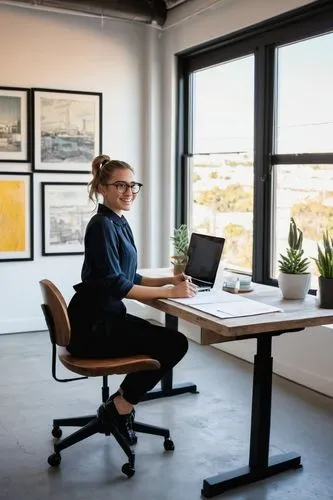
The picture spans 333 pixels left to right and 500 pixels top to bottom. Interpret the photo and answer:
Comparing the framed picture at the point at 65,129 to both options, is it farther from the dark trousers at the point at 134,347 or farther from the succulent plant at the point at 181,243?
the dark trousers at the point at 134,347

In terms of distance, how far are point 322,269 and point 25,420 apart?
5.85 ft

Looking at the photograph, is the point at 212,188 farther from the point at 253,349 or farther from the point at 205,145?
the point at 253,349

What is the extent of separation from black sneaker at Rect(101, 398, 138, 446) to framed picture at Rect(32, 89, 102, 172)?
2.87 meters

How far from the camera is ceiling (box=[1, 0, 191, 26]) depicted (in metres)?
4.79

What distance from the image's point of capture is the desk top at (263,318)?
8.02 ft

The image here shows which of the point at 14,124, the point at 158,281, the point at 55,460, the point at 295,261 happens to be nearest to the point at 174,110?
the point at 14,124

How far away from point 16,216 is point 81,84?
4.15 feet

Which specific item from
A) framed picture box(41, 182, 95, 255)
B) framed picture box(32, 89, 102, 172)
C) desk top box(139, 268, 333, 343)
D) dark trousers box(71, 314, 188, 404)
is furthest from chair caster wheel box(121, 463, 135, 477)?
framed picture box(32, 89, 102, 172)

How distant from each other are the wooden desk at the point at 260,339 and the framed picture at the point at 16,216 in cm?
263

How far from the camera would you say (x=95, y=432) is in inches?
118

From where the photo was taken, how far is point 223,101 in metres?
5.09

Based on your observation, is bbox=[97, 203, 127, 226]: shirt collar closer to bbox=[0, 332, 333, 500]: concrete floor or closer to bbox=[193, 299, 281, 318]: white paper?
bbox=[193, 299, 281, 318]: white paper

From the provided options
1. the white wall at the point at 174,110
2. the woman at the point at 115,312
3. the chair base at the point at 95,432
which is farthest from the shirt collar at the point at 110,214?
the white wall at the point at 174,110

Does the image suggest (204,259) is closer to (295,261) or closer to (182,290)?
(182,290)
